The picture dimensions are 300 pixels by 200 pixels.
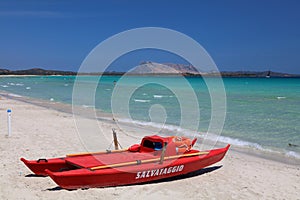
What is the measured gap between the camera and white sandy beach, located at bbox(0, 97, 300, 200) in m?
6.50

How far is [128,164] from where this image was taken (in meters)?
7.10

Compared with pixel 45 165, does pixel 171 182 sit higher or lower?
lower

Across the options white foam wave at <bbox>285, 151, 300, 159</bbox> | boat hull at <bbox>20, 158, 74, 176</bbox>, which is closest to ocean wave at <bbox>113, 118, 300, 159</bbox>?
white foam wave at <bbox>285, 151, 300, 159</bbox>

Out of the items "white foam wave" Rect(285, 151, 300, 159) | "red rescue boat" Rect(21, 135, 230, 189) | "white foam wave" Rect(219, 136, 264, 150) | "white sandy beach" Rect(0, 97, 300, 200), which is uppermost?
"red rescue boat" Rect(21, 135, 230, 189)

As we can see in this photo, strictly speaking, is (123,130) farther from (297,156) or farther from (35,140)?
(297,156)

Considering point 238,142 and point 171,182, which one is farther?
point 238,142

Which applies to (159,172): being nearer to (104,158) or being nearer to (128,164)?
(128,164)

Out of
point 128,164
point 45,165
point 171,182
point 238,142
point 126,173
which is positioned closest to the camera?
point 126,173

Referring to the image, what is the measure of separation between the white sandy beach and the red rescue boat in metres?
0.19

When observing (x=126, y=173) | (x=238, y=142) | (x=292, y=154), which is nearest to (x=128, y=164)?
(x=126, y=173)

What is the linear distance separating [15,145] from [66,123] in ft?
19.1

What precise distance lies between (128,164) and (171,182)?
126cm

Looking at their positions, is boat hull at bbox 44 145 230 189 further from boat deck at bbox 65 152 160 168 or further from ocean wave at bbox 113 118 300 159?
ocean wave at bbox 113 118 300 159

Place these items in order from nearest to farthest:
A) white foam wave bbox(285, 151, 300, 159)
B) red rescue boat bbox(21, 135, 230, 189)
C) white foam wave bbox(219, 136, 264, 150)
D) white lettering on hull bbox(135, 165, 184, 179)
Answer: red rescue boat bbox(21, 135, 230, 189) → white lettering on hull bbox(135, 165, 184, 179) → white foam wave bbox(285, 151, 300, 159) → white foam wave bbox(219, 136, 264, 150)
